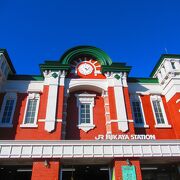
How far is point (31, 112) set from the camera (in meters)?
16.4

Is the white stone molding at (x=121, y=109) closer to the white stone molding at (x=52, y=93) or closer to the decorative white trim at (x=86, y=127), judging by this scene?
the decorative white trim at (x=86, y=127)

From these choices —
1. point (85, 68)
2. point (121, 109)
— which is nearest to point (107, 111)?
point (121, 109)

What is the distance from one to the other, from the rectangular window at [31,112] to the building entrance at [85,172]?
4651 millimetres

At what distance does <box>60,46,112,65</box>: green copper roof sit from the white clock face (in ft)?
3.23

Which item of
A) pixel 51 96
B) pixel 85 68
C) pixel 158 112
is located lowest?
pixel 158 112

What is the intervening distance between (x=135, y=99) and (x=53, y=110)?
7010mm

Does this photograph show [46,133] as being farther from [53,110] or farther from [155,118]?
[155,118]

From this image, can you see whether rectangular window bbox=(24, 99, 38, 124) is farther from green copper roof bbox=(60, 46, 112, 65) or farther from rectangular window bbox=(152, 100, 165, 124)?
rectangular window bbox=(152, 100, 165, 124)

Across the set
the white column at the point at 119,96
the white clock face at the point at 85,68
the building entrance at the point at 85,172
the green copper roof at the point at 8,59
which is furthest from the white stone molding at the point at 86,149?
the green copper roof at the point at 8,59

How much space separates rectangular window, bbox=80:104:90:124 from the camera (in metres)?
16.4

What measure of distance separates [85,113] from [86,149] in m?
4.44

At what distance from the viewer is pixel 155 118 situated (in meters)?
16.8

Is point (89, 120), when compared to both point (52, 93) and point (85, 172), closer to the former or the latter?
point (52, 93)

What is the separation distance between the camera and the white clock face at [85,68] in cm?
1803
